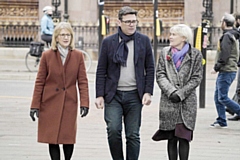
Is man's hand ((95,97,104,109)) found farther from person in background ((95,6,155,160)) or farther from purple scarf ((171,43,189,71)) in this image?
purple scarf ((171,43,189,71))

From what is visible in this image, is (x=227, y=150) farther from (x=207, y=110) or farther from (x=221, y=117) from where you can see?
(x=207, y=110)

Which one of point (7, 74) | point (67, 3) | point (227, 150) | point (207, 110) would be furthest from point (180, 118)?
point (67, 3)

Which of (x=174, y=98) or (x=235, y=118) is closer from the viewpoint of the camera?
(x=174, y=98)

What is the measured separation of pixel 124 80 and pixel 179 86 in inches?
23.8

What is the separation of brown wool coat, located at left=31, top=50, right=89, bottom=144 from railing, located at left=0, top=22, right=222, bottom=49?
1684 cm

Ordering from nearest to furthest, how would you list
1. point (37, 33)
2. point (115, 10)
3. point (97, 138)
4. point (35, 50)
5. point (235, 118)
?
point (97, 138), point (235, 118), point (35, 50), point (37, 33), point (115, 10)

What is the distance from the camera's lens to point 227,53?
11.0 meters

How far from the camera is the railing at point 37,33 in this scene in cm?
2512

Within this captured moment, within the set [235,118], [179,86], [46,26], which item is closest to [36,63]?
[46,26]

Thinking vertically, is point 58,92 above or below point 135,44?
below

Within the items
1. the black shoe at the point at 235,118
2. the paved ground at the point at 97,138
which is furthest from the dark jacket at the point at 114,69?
the black shoe at the point at 235,118

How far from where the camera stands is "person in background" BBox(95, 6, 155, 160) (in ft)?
25.1

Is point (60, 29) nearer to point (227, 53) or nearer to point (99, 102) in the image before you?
point (99, 102)

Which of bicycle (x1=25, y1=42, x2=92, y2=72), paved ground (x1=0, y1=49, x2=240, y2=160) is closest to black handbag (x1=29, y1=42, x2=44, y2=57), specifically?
bicycle (x1=25, y1=42, x2=92, y2=72)
